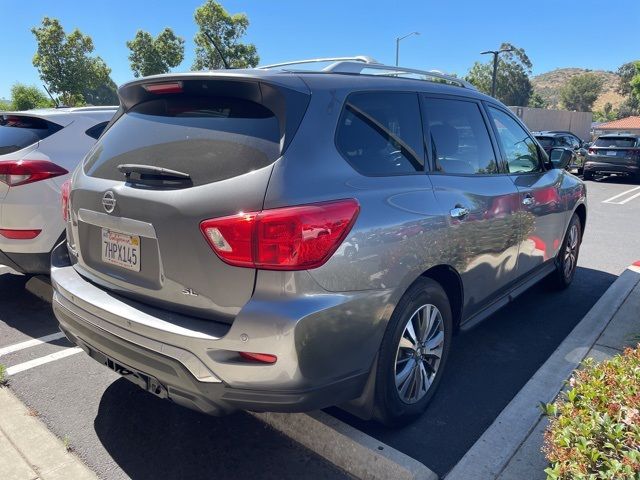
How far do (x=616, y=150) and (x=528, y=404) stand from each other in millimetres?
15980

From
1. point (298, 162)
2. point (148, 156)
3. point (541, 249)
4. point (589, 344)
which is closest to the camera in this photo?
point (298, 162)

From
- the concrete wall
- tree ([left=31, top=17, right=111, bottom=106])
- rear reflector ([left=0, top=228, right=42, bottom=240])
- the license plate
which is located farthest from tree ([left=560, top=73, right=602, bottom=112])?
the license plate

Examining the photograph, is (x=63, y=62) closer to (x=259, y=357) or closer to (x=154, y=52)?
(x=154, y=52)

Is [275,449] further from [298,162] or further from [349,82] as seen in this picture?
[349,82]

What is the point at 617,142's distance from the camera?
16.2m

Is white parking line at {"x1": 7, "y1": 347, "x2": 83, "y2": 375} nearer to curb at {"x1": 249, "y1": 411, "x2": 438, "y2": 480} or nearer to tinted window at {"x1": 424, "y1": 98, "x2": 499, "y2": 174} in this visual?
curb at {"x1": 249, "y1": 411, "x2": 438, "y2": 480}

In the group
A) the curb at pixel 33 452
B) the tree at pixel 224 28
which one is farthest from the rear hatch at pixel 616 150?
the tree at pixel 224 28

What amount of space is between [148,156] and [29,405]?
1809mm

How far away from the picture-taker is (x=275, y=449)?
2.68 m

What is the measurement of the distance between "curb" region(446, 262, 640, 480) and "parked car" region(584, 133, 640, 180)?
Answer: 13487 millimetres

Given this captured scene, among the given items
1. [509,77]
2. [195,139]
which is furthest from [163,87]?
[509,77]

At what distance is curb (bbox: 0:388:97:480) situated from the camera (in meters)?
2.49

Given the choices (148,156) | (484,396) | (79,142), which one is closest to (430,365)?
(484,396)

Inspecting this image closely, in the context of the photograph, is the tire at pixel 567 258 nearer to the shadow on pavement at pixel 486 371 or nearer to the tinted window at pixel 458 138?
the shadow on pavement at pixel 486 371
